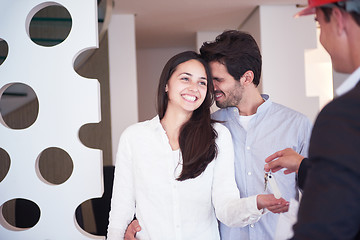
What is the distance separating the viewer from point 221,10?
6.43 metres

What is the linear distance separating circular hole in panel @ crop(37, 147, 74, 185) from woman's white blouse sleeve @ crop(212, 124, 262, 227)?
2.60m

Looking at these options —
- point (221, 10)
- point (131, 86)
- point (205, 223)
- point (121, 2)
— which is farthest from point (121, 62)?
point (205, 223)

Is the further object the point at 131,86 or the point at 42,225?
the point at 131,86

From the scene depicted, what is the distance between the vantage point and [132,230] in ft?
5.85

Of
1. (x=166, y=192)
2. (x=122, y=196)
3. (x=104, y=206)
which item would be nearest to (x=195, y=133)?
(x=166, y=192)

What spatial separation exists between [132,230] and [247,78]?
98 cm

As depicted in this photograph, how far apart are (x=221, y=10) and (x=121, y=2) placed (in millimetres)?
1655

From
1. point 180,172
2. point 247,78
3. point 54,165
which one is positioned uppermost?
point 247,78

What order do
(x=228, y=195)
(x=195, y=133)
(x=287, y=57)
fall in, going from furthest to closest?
(x=287, y=57)
(x=195, y=133)
(x=228, y=195)

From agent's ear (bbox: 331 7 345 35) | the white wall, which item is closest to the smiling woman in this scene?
agent's ear (bbox: 331 7 345 35)

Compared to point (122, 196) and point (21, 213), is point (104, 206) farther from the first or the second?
point (122, 196)

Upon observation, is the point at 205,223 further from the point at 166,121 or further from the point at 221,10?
the point at 221,10

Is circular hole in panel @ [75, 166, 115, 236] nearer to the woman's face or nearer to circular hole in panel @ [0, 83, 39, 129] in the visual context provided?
circular hole in panel @ [0, 83, 39, 129]

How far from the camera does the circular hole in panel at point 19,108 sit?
361 centimetres
